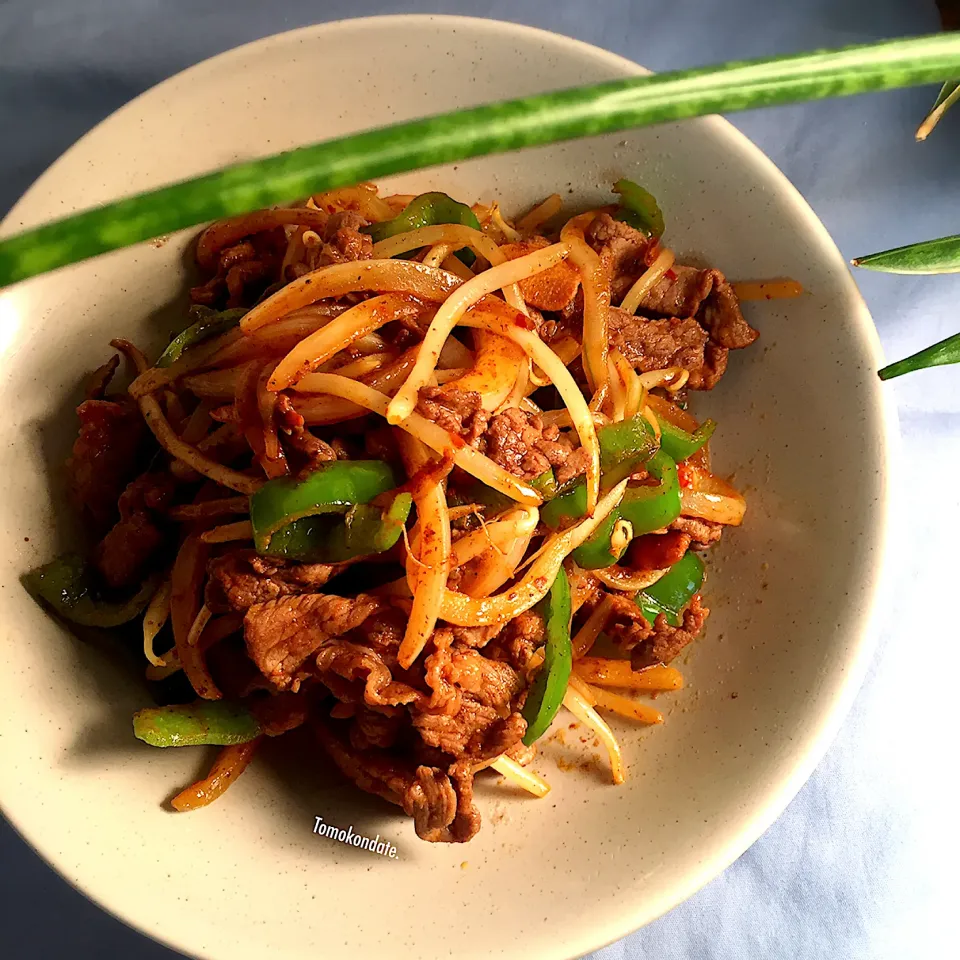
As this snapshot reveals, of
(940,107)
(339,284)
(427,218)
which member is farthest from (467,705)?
(940,107)

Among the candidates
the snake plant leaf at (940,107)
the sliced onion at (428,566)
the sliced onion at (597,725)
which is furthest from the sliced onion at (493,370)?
the snake plant leaf at (940,107)

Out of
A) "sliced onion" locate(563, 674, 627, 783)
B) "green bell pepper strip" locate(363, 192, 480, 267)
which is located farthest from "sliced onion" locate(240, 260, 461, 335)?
"sliced onion" locate(563, 674, 627, 783)

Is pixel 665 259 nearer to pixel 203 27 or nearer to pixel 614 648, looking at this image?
pixel 614 648

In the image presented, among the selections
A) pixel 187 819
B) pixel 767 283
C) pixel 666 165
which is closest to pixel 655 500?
pixel 767 283

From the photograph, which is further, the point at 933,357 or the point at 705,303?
the point at 705,303

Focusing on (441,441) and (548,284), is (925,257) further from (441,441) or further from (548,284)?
(441,441)

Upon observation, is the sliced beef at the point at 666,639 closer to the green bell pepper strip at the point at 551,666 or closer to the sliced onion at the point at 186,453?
the green bell pepper strip at the point at 551,666

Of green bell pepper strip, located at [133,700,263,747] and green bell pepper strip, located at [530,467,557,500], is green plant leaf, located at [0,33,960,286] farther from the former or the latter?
green bell pepper strip, located at [133,700,263,747]
